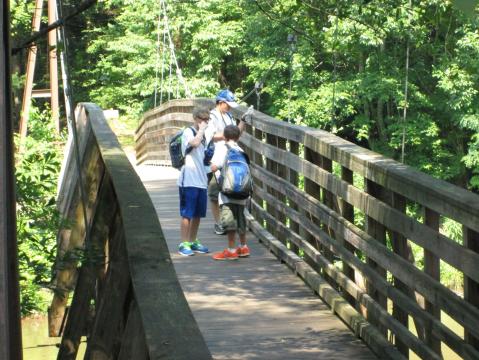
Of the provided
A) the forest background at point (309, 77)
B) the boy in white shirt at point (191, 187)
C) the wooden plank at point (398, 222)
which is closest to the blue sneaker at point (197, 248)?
the boy in white shirt at point (191, 187)

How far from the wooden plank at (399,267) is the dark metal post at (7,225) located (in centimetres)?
207

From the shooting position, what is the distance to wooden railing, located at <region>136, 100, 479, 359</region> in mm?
4508

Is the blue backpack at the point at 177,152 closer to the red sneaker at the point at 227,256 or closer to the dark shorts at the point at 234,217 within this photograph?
the dark shorts at the point at 234,217

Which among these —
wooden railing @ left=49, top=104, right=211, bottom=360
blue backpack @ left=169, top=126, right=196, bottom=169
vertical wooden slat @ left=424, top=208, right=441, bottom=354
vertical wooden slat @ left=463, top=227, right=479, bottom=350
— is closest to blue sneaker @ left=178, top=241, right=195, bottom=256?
blue backpack @ left=169, top=126, right=196, bottom=169

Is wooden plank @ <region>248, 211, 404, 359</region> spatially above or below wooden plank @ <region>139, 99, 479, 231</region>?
below

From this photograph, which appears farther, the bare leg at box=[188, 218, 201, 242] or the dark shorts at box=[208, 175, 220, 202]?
the dark shorts at box=[208, 175, 220, 202]

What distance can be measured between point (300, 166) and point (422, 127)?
2777 centimetres

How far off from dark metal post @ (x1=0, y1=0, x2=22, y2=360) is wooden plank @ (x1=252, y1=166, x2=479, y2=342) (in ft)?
6.79

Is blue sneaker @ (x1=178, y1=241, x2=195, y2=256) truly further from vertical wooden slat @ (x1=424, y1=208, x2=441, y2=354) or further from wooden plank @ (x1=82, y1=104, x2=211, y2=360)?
wooden plank @ (x1=82, y1=104, x2=211, y2=360)

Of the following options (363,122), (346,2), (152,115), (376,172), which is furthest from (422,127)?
(376,172)

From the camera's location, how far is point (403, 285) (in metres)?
5.48

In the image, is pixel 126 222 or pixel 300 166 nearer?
pixel 126 222

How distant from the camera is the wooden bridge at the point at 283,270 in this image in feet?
9.15

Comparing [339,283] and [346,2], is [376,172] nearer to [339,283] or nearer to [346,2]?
[339,283]
